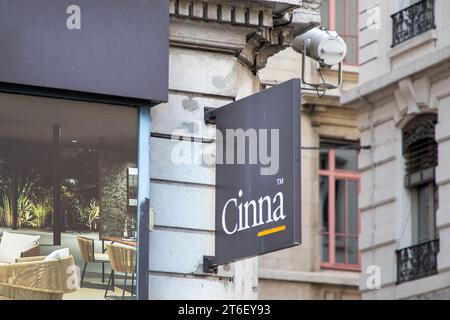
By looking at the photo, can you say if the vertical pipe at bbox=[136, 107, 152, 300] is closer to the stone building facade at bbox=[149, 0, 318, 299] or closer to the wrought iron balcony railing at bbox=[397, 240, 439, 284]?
the stone building facade at bbox=[149, 0, 318, 299]

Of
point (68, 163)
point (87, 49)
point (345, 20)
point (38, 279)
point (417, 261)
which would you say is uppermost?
point (345, 20)

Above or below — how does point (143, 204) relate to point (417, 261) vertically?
above

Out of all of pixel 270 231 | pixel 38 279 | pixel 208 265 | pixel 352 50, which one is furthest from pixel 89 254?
pixel 352 50

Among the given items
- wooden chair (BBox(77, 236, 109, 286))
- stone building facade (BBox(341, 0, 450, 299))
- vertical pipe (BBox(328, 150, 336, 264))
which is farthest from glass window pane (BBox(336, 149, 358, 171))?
wooden chair (BBox(77, 236, 109, 286))

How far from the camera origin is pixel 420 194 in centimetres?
2942

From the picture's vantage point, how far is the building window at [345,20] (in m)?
34.8

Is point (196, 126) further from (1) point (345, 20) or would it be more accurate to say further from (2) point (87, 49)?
(1) point (345, 20)

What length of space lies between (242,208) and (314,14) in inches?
116

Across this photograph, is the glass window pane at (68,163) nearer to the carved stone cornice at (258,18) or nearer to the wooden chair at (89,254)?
the wooden chair at (89,254)

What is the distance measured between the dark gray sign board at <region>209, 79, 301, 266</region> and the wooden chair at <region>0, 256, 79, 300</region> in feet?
5.40

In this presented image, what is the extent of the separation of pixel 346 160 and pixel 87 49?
19712 mm

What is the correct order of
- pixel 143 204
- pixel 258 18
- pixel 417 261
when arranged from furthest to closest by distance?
pixel 417 261
pixel 258 18
pixel 143 204

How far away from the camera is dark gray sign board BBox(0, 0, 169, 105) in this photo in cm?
1547
